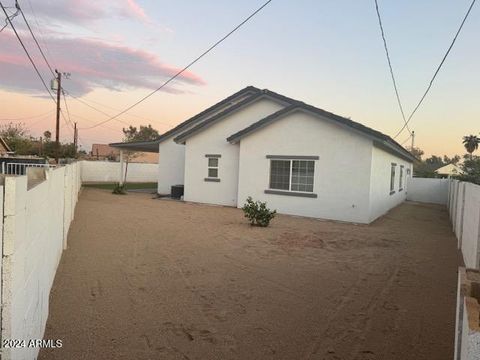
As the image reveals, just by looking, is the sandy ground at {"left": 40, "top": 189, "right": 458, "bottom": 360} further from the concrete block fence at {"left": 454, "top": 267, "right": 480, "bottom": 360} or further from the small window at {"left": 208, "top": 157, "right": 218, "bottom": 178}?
the small window at {"left": 208, "top": 157, "right": 218, "bottom": 178}

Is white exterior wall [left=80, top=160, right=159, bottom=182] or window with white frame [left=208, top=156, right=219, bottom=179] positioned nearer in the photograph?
window with white frame [left=208, top=156, right=219, bottom=179]

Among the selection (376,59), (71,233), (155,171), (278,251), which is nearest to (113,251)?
(71,233)

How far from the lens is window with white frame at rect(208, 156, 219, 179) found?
19.7 meters

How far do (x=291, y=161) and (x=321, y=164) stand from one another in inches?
55.1

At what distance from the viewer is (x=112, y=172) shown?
39.2 metres

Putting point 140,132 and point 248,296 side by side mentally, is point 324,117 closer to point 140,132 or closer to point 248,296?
point 248,296

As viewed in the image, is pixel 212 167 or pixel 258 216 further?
pixel 212 167

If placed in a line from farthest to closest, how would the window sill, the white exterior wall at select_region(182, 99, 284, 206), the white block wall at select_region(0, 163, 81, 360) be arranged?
the white exterior wall at select_region(182, 99, 284, 206), the window sill, the white block wall at select_region(0, 163, 81, 360)

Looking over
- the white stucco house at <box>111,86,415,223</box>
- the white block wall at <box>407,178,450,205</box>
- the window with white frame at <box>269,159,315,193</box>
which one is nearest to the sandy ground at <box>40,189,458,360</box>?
the white stucco house at <box>111,86,415,223</box>

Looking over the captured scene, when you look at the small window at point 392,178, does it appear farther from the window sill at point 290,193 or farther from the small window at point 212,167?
the small window at point 212,167

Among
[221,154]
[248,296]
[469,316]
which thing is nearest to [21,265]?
[469,316]

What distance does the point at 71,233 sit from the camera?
410 inches

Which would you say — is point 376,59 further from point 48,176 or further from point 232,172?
point 48,176

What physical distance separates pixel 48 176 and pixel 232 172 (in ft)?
47.0
